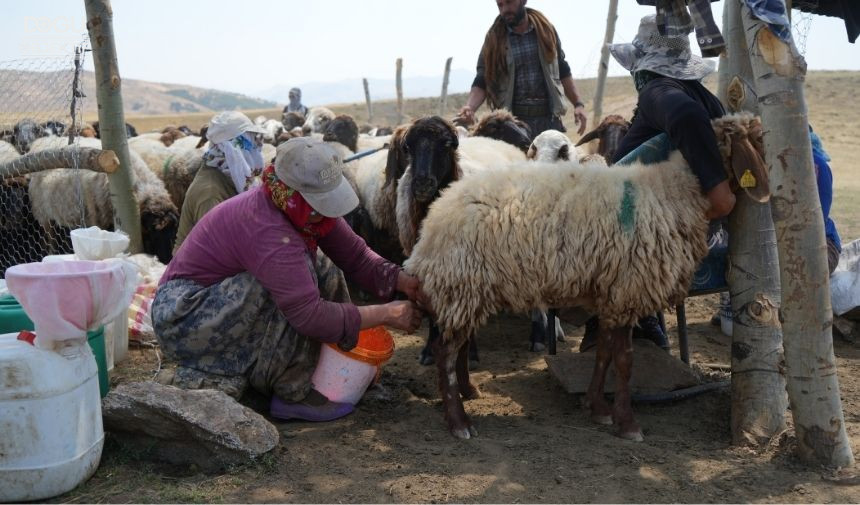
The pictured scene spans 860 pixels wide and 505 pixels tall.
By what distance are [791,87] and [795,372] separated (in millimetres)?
1298

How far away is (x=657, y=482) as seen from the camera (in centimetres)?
339

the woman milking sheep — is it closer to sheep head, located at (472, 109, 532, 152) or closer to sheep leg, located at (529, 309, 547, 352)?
sheep leg, located at (529, 309, 547, 352)

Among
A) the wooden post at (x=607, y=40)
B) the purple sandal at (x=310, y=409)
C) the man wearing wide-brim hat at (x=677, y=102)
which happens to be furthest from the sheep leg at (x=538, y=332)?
the wooden post at (x=607, y=40)

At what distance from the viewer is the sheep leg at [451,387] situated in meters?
3.97

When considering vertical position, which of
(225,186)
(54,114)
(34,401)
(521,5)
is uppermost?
(521,5)

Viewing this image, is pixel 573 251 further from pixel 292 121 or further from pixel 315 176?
pixel 292 121

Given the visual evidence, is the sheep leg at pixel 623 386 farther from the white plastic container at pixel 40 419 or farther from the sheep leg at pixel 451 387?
the white plastic container at pixel 40 419

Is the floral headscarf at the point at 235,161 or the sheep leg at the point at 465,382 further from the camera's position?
the floral headscarf at the point at 235,161

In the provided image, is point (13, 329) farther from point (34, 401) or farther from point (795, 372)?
point (795, 372)

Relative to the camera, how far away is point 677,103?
3.81 metres

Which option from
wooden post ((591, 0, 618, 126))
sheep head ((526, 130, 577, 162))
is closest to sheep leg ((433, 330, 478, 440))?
sheep head ((526, 130, 577, 162))

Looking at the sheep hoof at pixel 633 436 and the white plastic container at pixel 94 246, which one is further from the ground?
the white plastic container at pixel 94 246

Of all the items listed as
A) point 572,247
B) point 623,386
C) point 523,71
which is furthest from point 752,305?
point 523,71

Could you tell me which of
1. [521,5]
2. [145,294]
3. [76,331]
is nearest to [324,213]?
[76,331]
